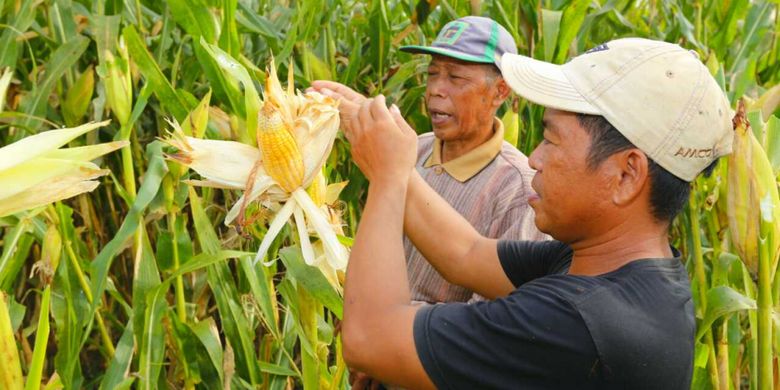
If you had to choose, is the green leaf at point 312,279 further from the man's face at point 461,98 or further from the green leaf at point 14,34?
the green leaf at point 14,34

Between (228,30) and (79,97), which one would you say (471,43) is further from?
(79,97)

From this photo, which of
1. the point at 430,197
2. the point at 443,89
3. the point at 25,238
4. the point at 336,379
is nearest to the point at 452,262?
the point at 430,197

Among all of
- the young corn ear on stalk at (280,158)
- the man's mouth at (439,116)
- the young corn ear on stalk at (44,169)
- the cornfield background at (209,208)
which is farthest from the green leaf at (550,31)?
the young corn ear on stalk at (44,169)

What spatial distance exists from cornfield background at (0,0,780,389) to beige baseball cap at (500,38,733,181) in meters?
0.58

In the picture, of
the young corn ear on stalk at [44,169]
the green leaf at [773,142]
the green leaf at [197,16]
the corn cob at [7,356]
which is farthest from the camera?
the green leaf at [773,142]

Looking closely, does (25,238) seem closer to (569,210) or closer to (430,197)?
(430,197)

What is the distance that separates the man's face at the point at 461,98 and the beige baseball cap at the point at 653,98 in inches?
40.2

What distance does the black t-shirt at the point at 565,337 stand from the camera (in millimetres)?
1439

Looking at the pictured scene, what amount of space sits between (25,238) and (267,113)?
100 centimetres

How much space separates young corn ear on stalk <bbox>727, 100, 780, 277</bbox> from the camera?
205cm

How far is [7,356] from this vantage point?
1684 mm

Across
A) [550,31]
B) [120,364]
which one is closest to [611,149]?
[120,364]

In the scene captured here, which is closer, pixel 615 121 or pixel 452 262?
pixel 615 121

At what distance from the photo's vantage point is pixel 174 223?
2.23 m
